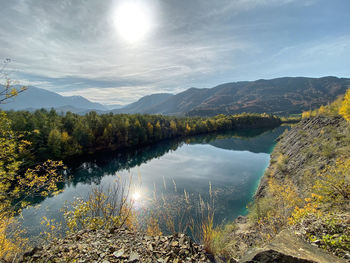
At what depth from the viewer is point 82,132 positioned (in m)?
51.6

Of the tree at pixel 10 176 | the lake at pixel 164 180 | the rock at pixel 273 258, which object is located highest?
the tree at pixel 10 176

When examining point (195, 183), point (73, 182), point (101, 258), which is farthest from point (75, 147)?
point (101, 258)

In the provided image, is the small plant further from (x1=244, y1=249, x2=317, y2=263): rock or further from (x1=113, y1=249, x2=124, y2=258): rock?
(x1=244, y1=249, x2=317, y2=263): rock

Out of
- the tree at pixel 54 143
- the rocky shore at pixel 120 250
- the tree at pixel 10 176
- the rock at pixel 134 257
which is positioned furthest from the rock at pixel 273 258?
the tree at pixel 54 143

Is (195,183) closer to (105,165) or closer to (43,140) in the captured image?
(105,165)

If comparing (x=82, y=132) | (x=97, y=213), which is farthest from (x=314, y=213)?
(x=82, y=132)

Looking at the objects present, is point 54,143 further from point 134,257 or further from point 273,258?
point 273,258

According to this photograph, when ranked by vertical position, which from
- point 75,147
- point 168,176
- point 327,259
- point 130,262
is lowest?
point 168,176

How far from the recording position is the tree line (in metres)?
40.5

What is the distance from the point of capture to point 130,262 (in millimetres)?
5090

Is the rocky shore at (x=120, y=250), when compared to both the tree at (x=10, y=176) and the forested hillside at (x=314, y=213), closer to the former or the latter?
the tree at (x=10, y=176)

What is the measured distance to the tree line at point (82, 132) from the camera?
40531 millimetres

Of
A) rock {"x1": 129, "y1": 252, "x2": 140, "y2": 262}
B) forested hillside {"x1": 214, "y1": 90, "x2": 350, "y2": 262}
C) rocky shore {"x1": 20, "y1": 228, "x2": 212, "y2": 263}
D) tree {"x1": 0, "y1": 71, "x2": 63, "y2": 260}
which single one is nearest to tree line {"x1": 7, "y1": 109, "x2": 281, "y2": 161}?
tree {"x1": 0, "y1": 71, "x2": 63, "y2": 260}

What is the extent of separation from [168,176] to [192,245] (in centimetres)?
3180
